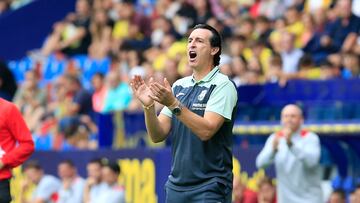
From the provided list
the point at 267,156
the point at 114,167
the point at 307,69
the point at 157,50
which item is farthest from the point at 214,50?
the point at 157,50

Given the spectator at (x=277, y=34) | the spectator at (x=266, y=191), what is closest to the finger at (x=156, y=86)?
the spectator at (x=266, y=191)

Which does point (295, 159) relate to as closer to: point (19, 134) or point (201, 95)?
point (19, 134)

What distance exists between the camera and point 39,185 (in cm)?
1570

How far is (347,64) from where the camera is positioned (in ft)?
49.4

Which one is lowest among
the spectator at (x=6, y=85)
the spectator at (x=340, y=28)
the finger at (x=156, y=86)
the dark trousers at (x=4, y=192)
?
the dark trousers at (x=4, y=192)

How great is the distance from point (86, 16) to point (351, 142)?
10.0m

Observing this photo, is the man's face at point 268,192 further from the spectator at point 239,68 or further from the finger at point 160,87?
the finger at point 160,87

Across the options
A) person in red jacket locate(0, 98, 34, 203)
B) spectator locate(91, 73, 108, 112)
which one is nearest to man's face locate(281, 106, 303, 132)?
person in red jacket locate(0, 98, 34, 203)

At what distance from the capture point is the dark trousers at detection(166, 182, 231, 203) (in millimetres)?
7891

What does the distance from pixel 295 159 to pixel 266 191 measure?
0.82 meters

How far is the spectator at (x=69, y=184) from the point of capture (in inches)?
599

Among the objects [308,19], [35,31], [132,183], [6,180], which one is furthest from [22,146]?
[35,31]

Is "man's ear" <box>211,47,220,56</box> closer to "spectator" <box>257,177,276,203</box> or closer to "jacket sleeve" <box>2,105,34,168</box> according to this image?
"jacket sleeve" <box>2,105,34,168</box>

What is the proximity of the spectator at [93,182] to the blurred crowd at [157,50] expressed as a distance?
131 cm
